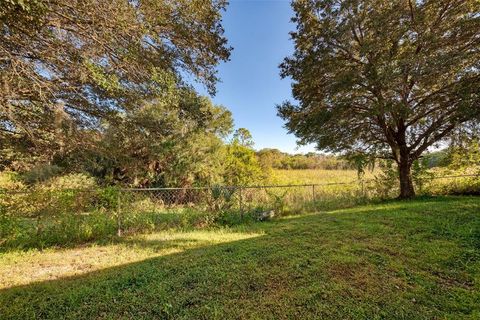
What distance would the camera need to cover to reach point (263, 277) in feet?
10.5

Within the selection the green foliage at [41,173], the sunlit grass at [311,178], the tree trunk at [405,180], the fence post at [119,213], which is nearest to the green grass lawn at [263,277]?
the fence post at [119,213]

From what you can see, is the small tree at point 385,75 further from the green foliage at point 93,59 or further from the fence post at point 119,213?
the fence post at point 119,213

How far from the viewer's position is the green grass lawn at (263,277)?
2.49 metres

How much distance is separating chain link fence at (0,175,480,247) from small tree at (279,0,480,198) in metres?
2.02

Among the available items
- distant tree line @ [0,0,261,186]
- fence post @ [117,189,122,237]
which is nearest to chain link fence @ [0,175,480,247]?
fence post @ [117,189,122,237]

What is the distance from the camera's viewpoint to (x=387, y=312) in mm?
2357

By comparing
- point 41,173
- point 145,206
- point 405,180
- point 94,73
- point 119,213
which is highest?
point 94,73

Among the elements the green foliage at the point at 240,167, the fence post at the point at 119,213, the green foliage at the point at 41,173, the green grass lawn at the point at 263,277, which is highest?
the green foliage at the point at 240,167

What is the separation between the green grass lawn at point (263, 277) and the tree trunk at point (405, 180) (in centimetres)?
455

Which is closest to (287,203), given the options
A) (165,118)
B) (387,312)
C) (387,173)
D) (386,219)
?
(386,219)

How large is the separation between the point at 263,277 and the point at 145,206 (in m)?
4.16

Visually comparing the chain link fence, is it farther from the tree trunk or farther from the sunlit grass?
the sunlit grass

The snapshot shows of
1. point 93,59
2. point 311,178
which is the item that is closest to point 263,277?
point 93,59

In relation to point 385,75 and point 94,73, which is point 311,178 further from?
point 94,73
